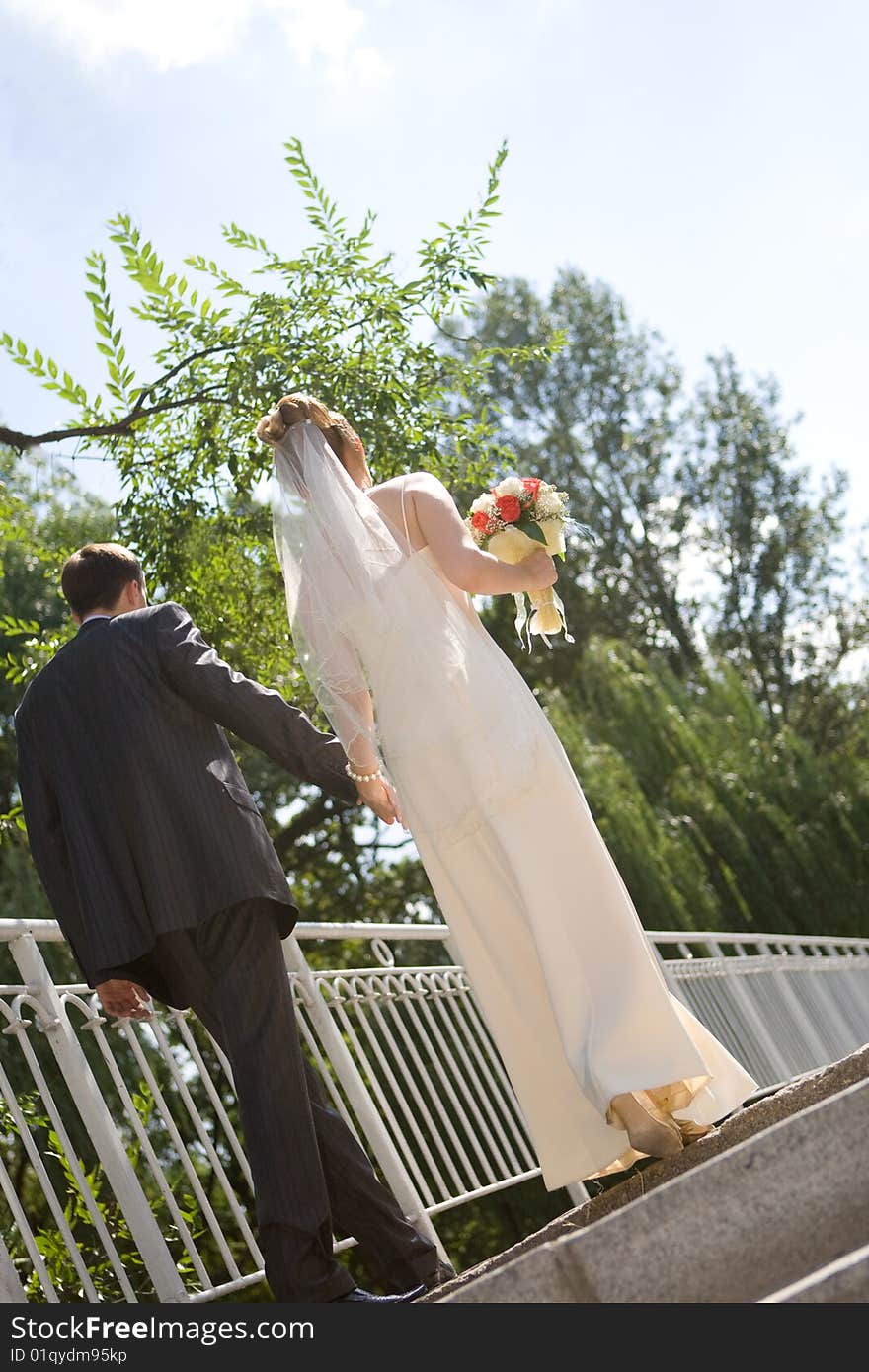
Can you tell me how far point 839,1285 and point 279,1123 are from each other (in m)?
1.53

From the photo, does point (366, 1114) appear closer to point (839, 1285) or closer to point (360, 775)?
point (360, 775)

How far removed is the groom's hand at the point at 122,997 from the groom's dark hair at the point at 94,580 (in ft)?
3.03

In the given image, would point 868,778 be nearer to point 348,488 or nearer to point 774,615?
point 774,615

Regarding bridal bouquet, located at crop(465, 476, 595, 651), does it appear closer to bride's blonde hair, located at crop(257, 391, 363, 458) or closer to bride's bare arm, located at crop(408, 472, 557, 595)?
bride's bare arm, located at crop(408, 472, 557, 595)

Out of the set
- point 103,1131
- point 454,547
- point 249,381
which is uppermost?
point 249,381

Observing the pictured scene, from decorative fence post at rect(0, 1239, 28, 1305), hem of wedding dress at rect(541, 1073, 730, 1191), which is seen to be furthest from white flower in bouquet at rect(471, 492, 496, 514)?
decorative fence post at rect(0, 1239, 28, 1305)

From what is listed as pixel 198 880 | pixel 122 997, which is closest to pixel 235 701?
pixel 198 880

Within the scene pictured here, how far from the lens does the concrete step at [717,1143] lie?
9.47ft

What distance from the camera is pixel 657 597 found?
964 inches

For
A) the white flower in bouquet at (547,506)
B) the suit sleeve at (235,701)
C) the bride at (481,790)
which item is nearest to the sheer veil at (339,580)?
the bride at (481,790)

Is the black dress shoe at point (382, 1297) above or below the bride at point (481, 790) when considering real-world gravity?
below

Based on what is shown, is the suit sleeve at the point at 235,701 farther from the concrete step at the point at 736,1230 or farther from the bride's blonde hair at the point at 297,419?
the concrete step at the point at 736,1230

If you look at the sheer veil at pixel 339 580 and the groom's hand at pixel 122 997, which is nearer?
the groom's hand at pixel 122 997

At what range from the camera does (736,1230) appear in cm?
184
